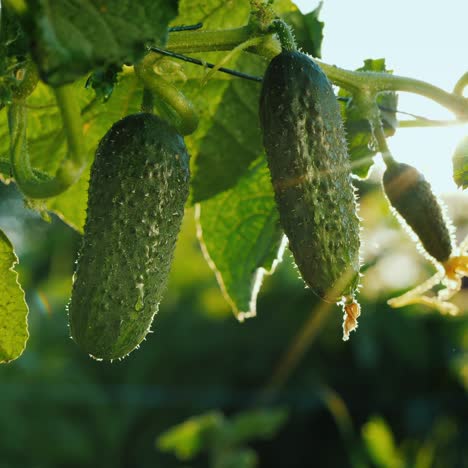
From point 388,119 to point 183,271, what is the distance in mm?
9622

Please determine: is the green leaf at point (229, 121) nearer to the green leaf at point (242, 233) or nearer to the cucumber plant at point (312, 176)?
the green leaf at point (242, 233)

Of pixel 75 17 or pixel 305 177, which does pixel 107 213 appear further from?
pixel 75 17

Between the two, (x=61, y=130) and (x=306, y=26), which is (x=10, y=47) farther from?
(x=306, y=26)

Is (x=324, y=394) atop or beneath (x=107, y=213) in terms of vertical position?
beneath

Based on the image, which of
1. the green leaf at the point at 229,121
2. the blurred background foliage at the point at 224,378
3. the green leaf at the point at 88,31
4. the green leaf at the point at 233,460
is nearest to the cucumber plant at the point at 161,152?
the green leaf at the point at 88,31

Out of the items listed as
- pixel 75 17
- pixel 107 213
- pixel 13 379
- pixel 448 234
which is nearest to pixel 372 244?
pixel 448 234

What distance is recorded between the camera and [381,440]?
17.0 ft

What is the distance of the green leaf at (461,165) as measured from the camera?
5.36ft

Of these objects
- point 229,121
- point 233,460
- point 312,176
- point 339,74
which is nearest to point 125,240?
point 312,176

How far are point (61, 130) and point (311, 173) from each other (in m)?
0.76

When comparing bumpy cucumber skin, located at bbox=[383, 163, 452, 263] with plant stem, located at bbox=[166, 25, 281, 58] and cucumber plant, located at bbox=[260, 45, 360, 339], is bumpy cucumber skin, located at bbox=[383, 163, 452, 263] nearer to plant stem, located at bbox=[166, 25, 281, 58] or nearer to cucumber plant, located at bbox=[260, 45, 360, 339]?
cucumber plant, located at bbox=[260, 45, 360, 339]

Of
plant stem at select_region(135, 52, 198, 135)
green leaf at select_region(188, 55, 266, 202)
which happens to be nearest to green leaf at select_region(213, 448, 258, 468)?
green leaf at select_region(188, 55, 266, 202)

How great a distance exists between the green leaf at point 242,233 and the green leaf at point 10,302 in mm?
605

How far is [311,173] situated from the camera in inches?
46.1
